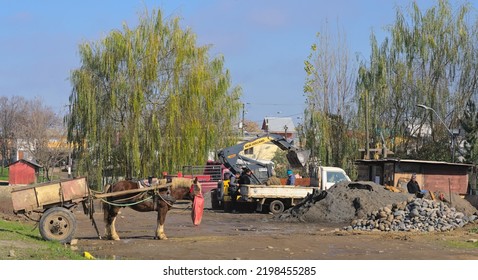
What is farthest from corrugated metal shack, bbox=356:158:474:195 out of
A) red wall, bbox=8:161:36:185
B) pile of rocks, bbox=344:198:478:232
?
red wall, bbox=8:161:36:185

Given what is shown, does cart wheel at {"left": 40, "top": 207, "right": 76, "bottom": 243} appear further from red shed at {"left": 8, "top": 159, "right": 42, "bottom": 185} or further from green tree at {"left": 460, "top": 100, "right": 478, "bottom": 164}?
red shed at {"left": 8, "top": 159, "right": 42, "bottom": 185}

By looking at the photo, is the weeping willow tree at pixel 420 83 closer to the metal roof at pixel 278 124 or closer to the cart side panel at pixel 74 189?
the cart side panel at pixel 74 189

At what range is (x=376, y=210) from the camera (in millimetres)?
24328

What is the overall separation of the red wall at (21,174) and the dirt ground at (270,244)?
40.8 m

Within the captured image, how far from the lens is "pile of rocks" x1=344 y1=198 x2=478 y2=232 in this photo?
2183 cm

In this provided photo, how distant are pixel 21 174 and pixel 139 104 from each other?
89.8ft

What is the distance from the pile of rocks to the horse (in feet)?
21.6

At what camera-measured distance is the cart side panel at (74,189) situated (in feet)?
54.2

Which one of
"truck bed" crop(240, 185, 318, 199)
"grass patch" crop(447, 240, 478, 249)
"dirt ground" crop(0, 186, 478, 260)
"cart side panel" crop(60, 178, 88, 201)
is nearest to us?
"dirt ground" crop(0, 186, 478, 260)

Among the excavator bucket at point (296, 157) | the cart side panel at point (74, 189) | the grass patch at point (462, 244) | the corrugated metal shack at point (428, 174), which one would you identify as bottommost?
the grass patch at point (462, 244)

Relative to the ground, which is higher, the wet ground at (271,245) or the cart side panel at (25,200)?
the cart side panel at (25,200)

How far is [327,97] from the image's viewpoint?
5566cm

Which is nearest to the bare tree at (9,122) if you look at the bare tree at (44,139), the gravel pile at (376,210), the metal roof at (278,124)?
the bare tree at (44,139)

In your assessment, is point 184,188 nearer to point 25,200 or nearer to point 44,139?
point 25,200
